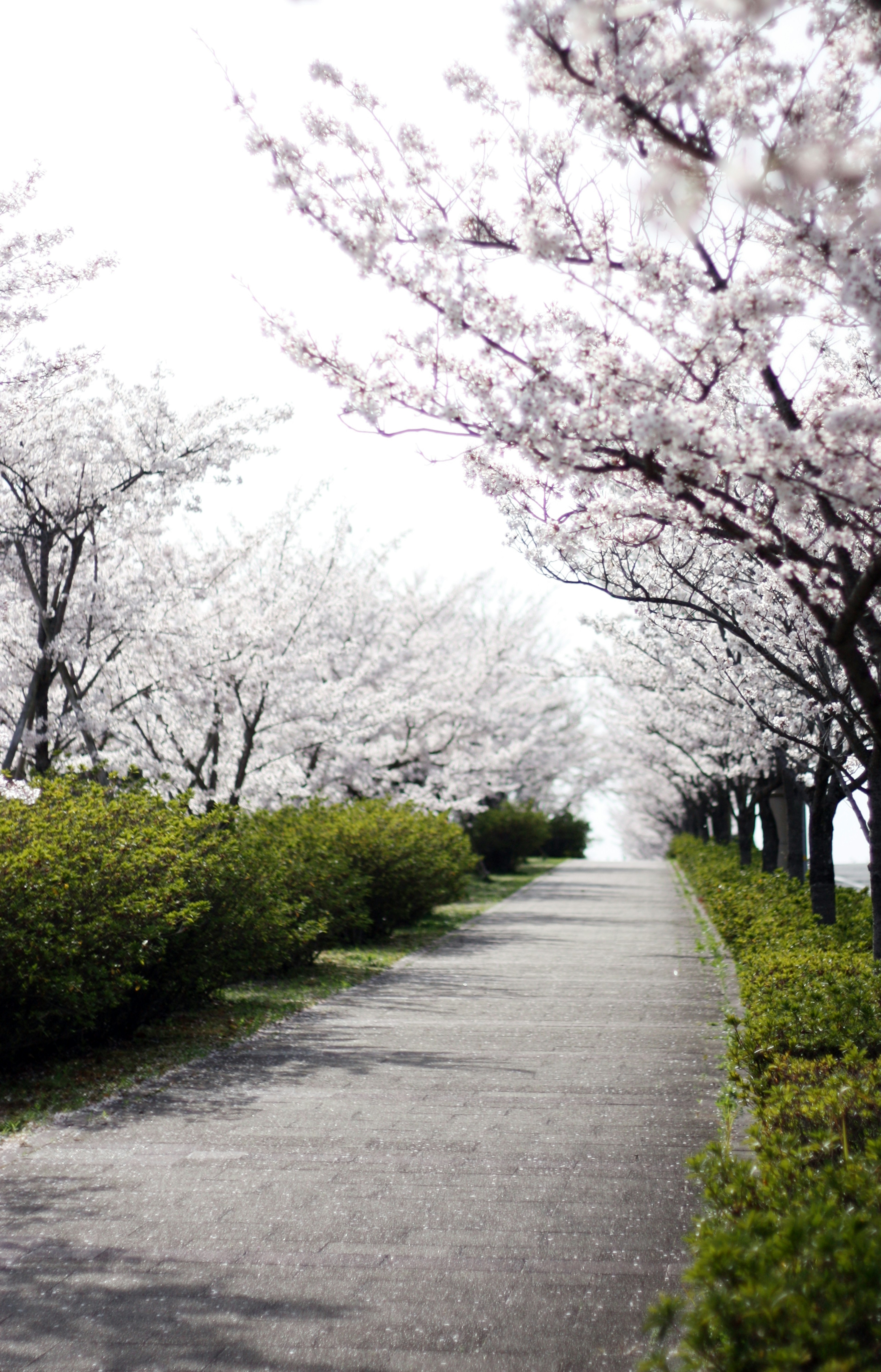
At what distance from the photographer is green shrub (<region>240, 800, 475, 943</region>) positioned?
12102mm

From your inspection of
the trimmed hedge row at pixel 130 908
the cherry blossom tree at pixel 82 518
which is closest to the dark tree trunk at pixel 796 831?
the trimmed hedge row at pixel 130 908

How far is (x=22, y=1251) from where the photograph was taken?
422 cm

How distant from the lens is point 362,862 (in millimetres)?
14828

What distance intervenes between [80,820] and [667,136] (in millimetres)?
5718

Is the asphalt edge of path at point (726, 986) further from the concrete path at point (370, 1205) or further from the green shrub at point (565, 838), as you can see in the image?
the green shrub at point (565, 838)

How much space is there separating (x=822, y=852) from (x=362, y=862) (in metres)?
6.35

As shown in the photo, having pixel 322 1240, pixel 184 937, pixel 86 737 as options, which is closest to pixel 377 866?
pixel 86 737

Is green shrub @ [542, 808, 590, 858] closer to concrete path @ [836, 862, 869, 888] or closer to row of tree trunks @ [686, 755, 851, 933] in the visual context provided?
concrete path @ [836, 862, 869, 888]

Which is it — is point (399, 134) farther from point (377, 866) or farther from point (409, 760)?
point (409, 760)

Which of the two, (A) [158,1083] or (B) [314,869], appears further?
(B) [314,869]

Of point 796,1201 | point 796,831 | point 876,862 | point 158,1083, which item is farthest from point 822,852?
point 796,1201

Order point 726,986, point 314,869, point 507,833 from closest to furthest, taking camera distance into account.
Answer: point 726,986 < point 314,869 < point 507,833

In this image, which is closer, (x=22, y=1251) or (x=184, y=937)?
(x=22, y=1251)

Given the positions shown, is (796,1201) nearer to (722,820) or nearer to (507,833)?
(722,820)
